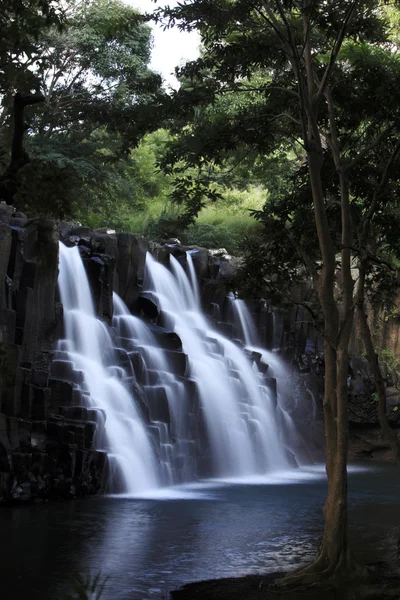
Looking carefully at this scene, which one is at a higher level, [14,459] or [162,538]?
[14,459]

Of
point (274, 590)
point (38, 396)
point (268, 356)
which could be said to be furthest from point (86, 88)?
point (274, 590)

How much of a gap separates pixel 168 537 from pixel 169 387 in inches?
425

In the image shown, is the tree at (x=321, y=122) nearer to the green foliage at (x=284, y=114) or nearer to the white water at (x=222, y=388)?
the green foliage at (x=284, y=114)

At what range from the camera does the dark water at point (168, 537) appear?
12.5 m

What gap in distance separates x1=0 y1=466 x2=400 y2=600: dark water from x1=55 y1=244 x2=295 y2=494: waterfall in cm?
211

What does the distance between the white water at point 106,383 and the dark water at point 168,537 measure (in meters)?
1.47

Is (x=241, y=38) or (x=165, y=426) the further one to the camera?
(x=165, y=426)

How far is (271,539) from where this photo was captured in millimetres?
15898

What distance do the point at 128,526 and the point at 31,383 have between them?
17.7ft

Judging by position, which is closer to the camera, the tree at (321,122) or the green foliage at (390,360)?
the tree at (321,122)

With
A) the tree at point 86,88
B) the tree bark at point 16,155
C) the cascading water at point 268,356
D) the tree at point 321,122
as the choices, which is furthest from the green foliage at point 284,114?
the tree at point 86,88

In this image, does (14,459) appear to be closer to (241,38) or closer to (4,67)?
(241,38)

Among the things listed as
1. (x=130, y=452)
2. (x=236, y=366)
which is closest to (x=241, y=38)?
(x=130, y=452)

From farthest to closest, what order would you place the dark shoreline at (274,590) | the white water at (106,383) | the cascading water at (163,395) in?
the cascading water at (163,395) < the white water at (106,383) < the dark shoreline at (274,590)
